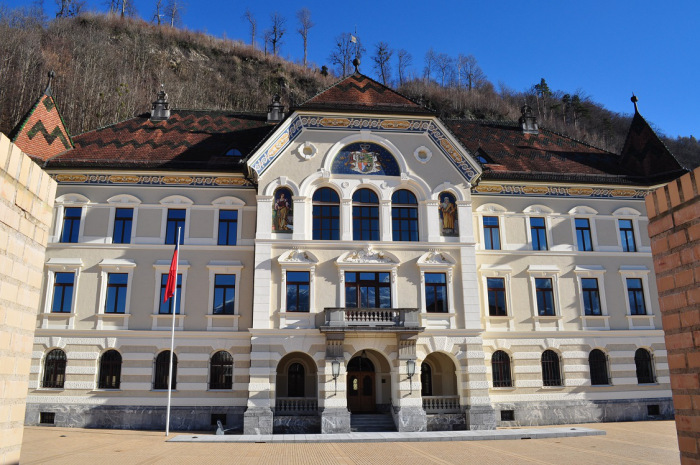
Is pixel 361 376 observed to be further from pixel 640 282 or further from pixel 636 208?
pixel 636 208

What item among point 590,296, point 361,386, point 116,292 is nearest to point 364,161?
point 361,386

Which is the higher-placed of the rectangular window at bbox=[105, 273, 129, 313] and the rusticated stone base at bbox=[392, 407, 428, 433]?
the rectangular window at bbox=[105, 273, 129, 313]

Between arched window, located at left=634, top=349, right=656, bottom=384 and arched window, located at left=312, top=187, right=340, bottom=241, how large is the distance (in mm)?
16988

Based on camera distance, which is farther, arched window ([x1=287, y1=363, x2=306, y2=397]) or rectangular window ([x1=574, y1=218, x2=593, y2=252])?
rectangular window ([x1=574, y1=218, x2=593, y2=252])


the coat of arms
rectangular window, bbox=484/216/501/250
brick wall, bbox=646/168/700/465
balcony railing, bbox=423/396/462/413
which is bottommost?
balcony railing, bbox=423/396/462/413

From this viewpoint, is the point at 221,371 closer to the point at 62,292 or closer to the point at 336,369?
the point at 336,369

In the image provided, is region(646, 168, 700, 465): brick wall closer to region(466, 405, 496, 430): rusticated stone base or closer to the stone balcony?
the stone balcony

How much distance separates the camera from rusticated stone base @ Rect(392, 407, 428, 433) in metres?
24.1

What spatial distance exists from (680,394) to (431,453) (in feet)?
40.8

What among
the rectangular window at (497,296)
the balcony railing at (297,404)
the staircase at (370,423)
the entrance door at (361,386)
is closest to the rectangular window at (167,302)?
the balcony railing at (297,404)

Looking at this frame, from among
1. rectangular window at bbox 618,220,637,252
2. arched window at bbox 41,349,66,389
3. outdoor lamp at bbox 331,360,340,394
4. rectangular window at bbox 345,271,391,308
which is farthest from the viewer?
rectangular window at bbox 618,220,637,252

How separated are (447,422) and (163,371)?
1354 cm

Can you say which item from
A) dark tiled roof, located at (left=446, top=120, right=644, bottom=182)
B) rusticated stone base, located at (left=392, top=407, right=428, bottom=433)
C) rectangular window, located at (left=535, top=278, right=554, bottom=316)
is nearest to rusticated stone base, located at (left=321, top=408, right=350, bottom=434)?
rusticated stone base, located at (left=392, top=407, right=428, bottom=433)

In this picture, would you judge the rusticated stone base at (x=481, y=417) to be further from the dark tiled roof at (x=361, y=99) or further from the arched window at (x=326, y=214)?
the dark tiled roof at (x=361, y=99)
